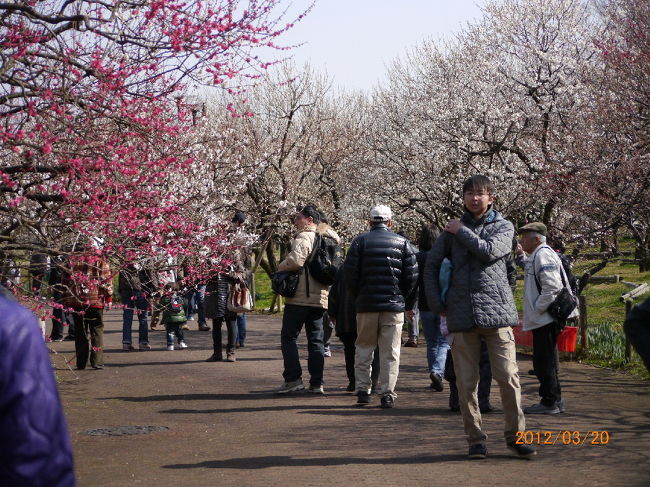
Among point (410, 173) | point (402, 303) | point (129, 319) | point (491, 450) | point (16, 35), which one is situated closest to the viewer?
point (491, 450)

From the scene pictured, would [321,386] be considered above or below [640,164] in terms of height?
below

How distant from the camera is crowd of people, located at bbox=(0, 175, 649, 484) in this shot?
752 centimetres

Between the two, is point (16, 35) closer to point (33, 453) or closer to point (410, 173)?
point (33, 453)

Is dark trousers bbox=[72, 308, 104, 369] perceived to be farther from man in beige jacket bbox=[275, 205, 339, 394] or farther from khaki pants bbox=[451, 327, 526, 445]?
khaki pants bbox=[451, 327, 526, 445]

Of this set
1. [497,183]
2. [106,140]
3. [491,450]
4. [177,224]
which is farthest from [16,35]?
[497,183]

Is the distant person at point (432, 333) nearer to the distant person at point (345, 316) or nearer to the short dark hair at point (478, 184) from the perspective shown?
the distant person at point (345, 316)

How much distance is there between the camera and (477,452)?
7.48 metres

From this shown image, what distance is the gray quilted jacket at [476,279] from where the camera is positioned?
7.45m

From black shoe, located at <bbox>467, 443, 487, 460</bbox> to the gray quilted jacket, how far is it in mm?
885

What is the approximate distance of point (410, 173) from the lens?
89.4 ft

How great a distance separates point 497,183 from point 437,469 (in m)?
17.4
